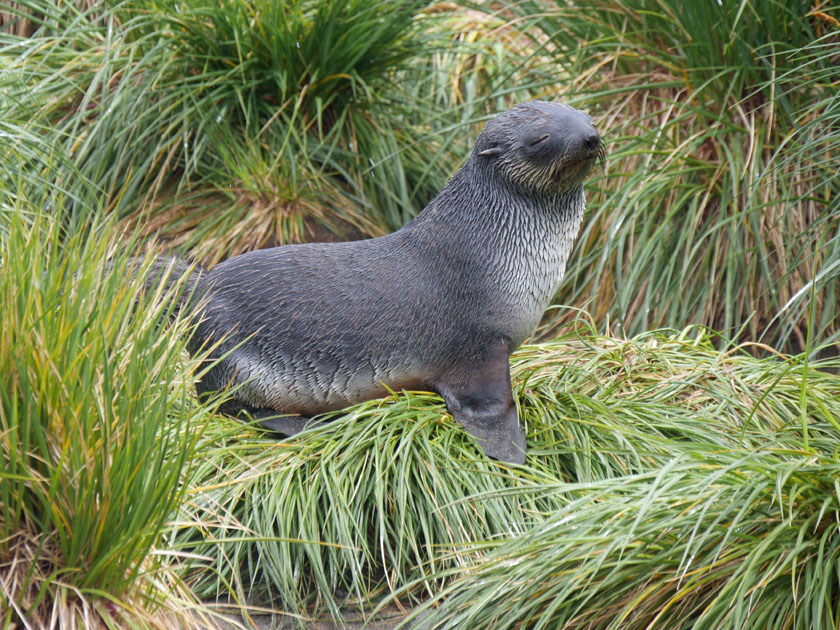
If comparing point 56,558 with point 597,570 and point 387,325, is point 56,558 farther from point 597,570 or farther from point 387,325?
point 387,325

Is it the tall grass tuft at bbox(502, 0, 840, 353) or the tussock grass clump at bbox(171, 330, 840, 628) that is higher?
the tall grass tuft at bbox(502, 0, 840, 353)

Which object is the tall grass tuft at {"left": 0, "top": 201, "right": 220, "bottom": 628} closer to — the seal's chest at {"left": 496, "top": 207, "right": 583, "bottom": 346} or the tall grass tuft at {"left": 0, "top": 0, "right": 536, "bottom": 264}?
the seal's chest at {"left": 496, "top": 207, "right": 583, "bottom": 346}

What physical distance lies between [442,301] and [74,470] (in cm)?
161

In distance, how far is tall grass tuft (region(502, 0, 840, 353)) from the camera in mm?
4660

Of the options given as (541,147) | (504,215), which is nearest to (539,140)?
(541,147)

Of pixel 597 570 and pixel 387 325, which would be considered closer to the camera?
pixel 597 570

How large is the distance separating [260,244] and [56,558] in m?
3.23

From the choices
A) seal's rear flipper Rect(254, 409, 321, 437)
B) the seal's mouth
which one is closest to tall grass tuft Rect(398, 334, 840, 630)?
seal's rear flipper Rect(254, 409, 321, 437)

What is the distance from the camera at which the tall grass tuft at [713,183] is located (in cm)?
466

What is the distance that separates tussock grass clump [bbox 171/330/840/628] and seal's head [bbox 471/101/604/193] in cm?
78

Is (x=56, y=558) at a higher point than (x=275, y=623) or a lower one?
higher

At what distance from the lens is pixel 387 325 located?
3.55 m

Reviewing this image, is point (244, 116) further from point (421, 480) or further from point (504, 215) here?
point (421, 480)

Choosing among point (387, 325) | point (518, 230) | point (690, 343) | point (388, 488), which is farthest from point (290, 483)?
point (690, 343)
